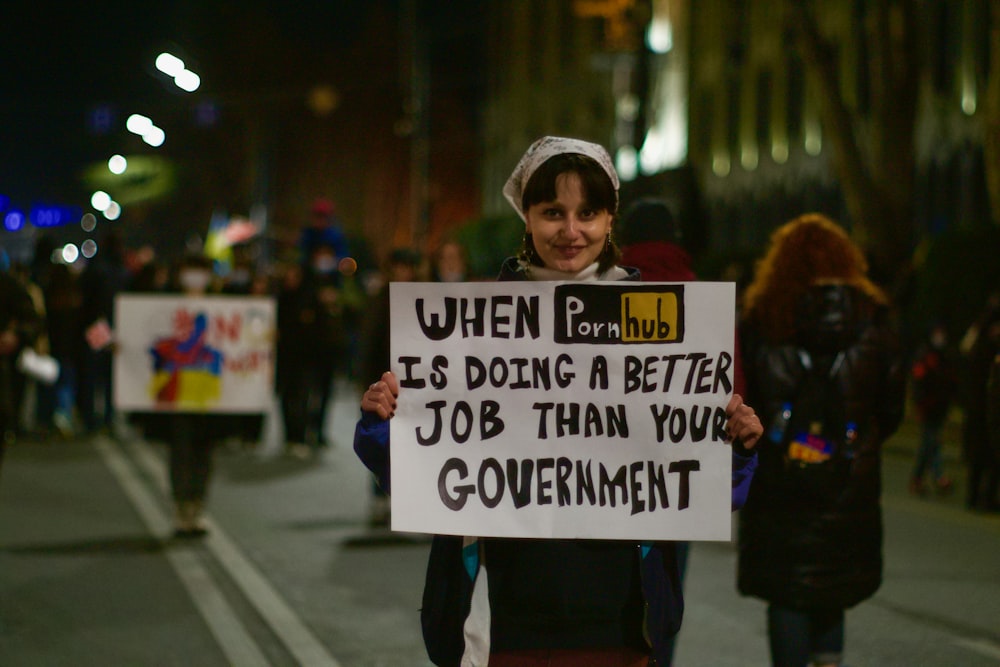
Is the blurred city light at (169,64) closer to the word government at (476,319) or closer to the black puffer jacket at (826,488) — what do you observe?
the black puffer jacket at (826,488)

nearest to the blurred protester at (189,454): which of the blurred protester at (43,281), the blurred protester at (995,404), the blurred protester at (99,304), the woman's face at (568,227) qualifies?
the blurred protester at (995,404)

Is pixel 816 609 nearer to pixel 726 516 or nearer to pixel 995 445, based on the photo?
pixel 995 445

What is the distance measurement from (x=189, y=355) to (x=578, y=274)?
27.0ft

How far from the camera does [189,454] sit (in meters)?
10.1

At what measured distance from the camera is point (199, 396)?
10516 mm

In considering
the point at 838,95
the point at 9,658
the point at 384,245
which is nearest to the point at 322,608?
the point at 9,658

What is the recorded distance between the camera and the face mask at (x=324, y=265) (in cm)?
1619

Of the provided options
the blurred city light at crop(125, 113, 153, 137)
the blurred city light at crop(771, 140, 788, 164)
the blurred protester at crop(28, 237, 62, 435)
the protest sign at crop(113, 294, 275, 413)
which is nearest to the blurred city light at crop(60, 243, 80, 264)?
the blurred city light at crop(125, 113, 153, 137)

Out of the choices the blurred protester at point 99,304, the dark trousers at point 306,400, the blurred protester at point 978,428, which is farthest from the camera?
the blurred protester at point 99,304

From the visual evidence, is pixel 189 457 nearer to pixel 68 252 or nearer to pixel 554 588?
pixel 554 588

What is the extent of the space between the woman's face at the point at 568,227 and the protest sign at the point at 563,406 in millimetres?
66

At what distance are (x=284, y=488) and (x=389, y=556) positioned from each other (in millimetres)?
3608

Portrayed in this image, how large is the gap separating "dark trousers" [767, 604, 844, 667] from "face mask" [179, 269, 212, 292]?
7067 mm

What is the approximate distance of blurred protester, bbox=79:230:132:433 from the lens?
56.0 feet
